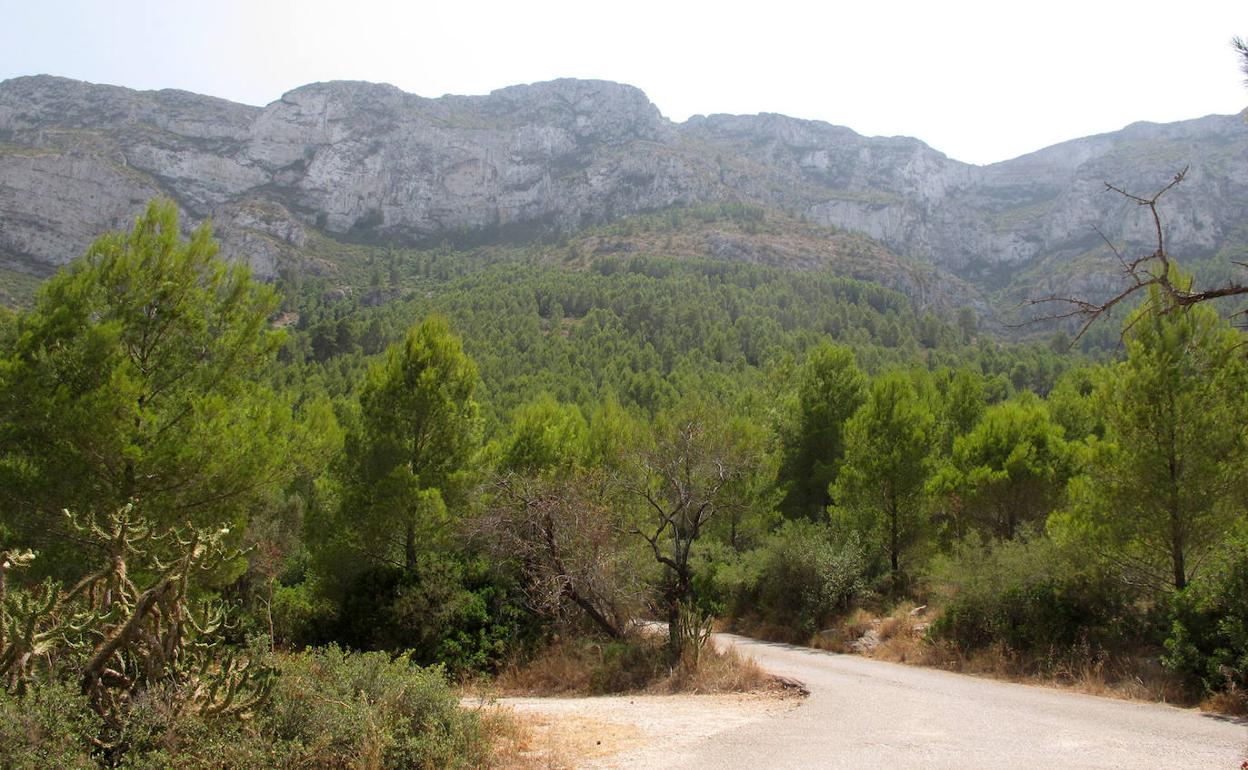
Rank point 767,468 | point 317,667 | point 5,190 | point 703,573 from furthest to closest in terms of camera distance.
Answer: point 5,190 < point 767,468 < point 703,573 < point 317,667

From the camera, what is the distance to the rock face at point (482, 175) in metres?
138

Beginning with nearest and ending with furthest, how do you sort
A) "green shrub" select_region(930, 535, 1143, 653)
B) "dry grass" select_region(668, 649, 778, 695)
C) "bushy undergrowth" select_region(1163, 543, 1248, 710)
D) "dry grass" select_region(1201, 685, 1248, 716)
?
"dry grass" select_region(1201, 685, 1248, 716)
"bushy undergrowth" select_region(1163, 543, 1248, 710)
"dry grass" select_region(668, 649, 778, 695)
"green shrub" select_region(930, 535, 1143, 653)

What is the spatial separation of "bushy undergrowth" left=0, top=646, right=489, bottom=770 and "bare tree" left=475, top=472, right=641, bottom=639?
Answer: 6.18 meters

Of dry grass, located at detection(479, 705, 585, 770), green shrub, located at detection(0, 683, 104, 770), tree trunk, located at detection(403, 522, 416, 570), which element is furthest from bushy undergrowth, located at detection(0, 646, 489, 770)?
tree trunk, located at detection(403, 522, 416, 570)

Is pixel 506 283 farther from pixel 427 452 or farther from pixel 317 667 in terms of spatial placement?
pixel 317 667

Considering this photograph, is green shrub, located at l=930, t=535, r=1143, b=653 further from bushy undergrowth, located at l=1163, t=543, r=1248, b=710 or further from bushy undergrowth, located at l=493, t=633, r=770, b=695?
bushy undergrowth, located at l=493, t=633, r=770, b=695

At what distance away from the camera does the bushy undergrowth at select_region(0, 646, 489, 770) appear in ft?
16.3

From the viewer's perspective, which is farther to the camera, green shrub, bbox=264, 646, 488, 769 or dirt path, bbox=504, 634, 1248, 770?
dirt path, bbox=504, 634, 1248, 770

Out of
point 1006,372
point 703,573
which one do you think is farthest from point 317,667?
point 1006,372

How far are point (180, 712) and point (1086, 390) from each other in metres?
42.3

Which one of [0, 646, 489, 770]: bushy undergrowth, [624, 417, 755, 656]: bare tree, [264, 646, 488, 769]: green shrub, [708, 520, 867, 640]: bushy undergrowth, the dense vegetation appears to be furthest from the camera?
[708, 520, 867, 640]: bushy undergrowth

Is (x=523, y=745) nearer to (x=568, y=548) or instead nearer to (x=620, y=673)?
(x=620, y=673)

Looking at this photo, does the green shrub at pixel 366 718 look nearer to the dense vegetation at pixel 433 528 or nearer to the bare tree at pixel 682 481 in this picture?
the dense vegetation at pixel 433 528

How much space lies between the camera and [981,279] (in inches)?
6767
